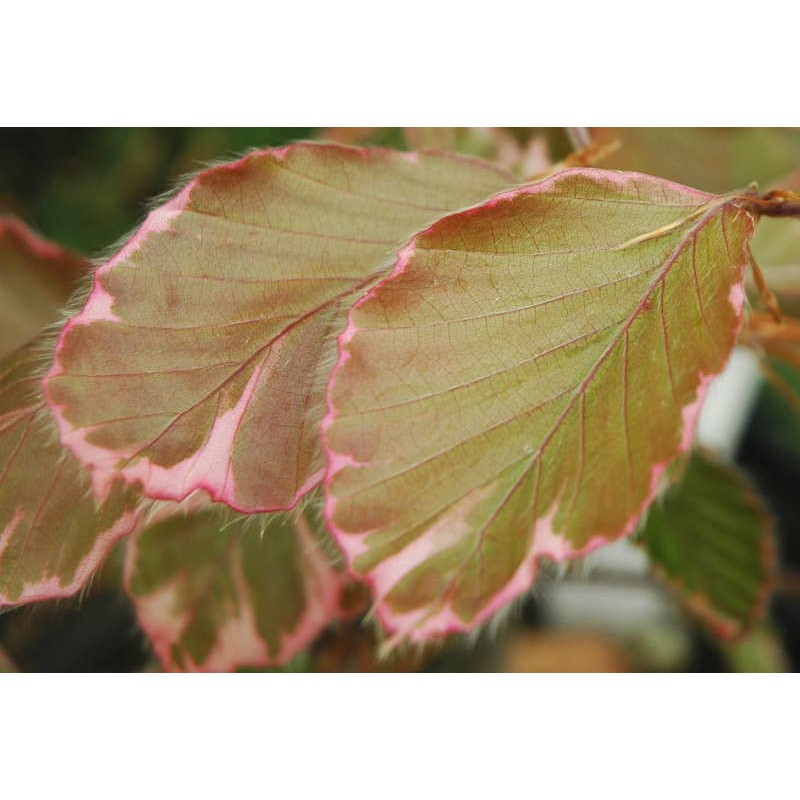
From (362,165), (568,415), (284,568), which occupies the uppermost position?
(362,165)

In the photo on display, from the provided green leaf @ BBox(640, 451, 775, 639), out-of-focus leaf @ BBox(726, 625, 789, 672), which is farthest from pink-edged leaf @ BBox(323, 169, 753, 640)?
out-of-focus leaf @ BBox(726, 625, 789, 672)

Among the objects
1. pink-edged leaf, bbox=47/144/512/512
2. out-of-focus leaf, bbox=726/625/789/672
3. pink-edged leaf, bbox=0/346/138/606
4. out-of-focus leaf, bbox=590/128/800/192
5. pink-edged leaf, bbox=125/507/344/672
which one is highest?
out-of-focus leaf, bbox=590/128/800/192

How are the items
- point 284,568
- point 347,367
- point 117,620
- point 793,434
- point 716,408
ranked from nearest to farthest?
point 347,367
point 284,568
point 117,620
point 716,408
point 793,434

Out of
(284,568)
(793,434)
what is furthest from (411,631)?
(793,434)

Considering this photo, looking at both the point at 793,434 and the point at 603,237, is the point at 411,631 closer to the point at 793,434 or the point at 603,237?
the point at 603,237

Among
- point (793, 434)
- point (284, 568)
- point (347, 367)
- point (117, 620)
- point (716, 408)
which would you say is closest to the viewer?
point (347, 367)

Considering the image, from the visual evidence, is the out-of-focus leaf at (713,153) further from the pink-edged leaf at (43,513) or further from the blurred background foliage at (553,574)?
the pink-edged leaf at (43,513)

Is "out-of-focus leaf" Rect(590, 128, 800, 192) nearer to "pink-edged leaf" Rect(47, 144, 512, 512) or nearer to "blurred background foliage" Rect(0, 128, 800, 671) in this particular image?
"blurred background foliage" Rect(0, 128, 800, 671)
